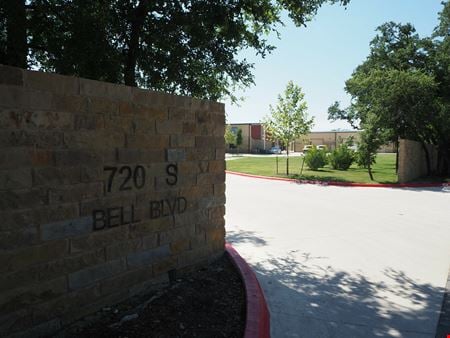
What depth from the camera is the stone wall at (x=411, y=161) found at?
1856 centimetres

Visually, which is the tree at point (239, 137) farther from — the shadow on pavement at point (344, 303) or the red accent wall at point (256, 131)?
the shadow on pavement at point (344, 303)

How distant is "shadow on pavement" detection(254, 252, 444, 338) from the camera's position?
4.07m

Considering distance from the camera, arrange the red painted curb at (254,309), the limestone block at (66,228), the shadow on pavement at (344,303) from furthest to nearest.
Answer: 1. the shadow on pavement at (344,303)
2. the red painted curb at (254,309)
3. the limestone block at (66,228)

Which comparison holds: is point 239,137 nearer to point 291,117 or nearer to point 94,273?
point 291,117

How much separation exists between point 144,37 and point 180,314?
17.5 ft

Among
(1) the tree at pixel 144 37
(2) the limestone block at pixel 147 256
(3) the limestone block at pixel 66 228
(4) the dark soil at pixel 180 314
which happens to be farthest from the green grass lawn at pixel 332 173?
(3) the limestone block at pixel 66 228

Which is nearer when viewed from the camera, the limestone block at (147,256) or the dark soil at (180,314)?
the dark soil at (180,314)

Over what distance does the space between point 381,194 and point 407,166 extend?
5.13 m

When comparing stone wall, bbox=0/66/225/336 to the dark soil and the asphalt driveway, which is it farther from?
the asphalt driveway

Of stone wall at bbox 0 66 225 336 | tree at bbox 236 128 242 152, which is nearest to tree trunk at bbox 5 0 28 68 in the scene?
stone wall at bbox 0 66 225 336

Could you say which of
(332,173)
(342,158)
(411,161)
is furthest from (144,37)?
(342,158)

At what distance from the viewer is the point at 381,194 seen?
15.0 meters

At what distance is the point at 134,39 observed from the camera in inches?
274

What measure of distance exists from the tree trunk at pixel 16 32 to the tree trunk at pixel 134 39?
70.2 inches
